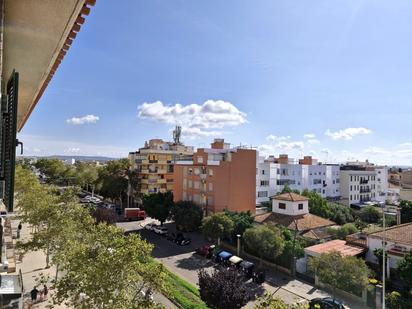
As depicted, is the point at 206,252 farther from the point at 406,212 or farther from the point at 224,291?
the point at 406,212

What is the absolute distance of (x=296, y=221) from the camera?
3919 cm

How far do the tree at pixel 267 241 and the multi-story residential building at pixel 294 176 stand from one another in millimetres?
28801

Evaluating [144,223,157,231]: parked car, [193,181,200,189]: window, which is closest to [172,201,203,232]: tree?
[144,223,157,231]: parked car

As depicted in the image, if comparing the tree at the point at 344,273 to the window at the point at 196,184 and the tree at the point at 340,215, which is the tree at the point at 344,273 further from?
the window at the point at 196,184

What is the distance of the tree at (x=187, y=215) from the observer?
4284 centimetres

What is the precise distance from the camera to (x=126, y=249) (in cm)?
1434

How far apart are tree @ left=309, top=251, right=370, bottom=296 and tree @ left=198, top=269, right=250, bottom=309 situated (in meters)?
7.05

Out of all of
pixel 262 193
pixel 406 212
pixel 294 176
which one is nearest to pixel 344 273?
pixel 406 212

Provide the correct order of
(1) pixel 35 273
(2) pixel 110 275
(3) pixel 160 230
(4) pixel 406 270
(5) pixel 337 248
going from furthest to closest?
(3) pixel 160 230 → (5) pixel 337 248 → (1) pixel 35 273 → (4) pixel 406 270 → (2) pixel 110 275

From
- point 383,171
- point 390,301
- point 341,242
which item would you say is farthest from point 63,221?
point 383,171

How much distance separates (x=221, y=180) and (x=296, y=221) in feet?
42.3

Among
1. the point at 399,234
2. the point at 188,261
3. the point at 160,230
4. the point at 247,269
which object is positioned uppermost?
the point at 399,234

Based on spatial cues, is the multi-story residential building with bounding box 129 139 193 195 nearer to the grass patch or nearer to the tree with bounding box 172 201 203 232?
the tree with bounding box 172 201 203 232

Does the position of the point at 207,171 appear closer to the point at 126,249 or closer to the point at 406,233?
the point at 406,233
